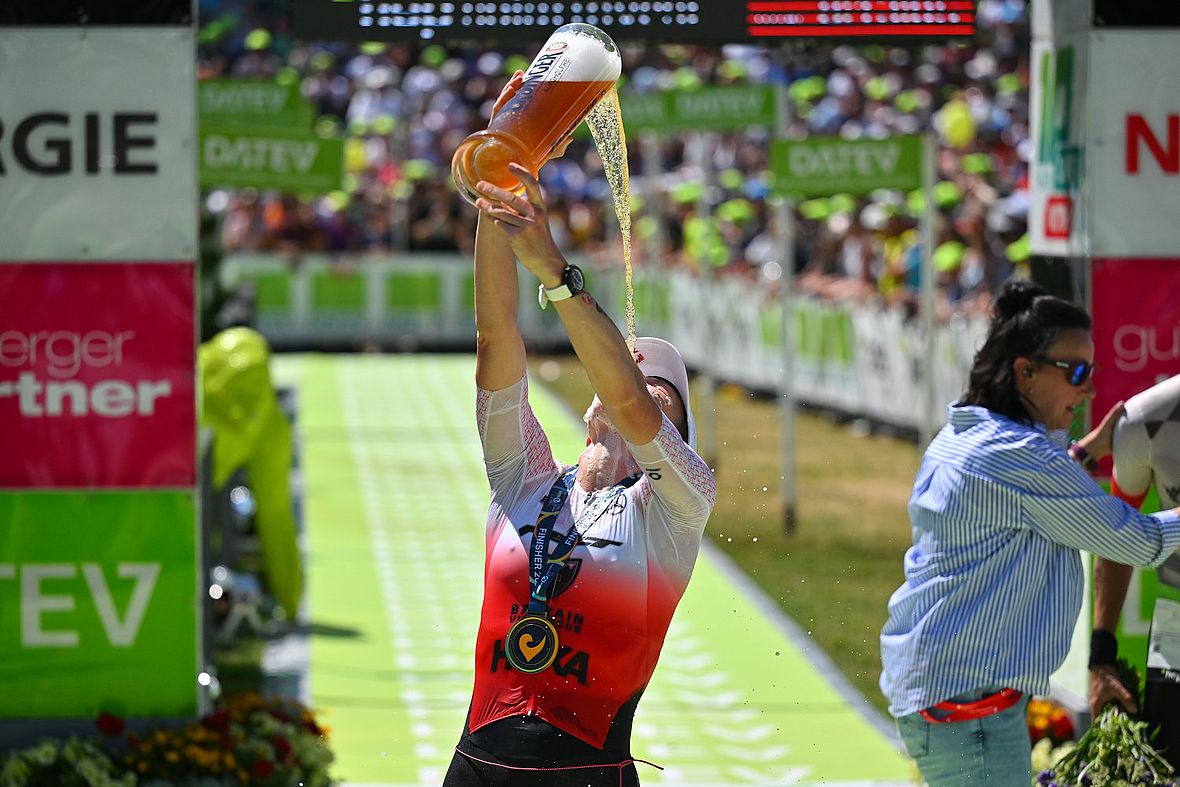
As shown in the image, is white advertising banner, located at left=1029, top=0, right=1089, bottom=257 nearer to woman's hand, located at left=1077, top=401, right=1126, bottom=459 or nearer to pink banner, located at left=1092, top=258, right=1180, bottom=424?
pink banner, located at left=1092, top=258, right=1180, bottom=424

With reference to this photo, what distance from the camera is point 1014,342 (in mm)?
4742

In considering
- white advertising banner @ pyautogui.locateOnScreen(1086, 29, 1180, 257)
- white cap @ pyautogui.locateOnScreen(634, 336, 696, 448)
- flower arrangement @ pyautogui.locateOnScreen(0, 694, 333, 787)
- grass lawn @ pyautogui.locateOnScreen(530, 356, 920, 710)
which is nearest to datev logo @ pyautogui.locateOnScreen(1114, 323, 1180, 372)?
white advertising banner @ pyautogui.locateOnScreen(1086, 29, 1180, 257)

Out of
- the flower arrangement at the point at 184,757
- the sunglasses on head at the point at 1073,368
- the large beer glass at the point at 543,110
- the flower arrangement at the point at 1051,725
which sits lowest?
the flower arrangement at the point at 1051,725

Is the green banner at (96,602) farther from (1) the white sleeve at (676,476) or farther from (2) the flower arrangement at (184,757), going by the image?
(1) the white sleeve at (676,476)

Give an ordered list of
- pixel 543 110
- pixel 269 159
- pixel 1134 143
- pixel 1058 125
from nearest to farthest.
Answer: pixel 543 110 < pixel 1134 143 < pixel 1058 125 < pixel 269 159

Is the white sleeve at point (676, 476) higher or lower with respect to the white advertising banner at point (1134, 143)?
lower

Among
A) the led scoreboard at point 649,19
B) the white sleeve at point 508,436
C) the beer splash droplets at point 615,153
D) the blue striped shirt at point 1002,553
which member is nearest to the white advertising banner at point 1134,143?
the led scoreboard at point 649,19

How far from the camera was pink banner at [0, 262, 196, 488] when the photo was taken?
600cm

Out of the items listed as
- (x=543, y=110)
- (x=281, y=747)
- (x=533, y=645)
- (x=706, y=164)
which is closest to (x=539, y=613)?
(x=533, y=645)

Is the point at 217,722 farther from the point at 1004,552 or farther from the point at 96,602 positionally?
the point at 1004,552

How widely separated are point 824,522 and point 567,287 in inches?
434

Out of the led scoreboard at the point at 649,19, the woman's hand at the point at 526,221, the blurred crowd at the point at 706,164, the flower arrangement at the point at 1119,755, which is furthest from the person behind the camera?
the blurred crowd at the point at 706,164

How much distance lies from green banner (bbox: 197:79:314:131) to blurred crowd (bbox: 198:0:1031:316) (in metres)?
6.08

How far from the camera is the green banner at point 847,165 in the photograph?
12148 millimetres
